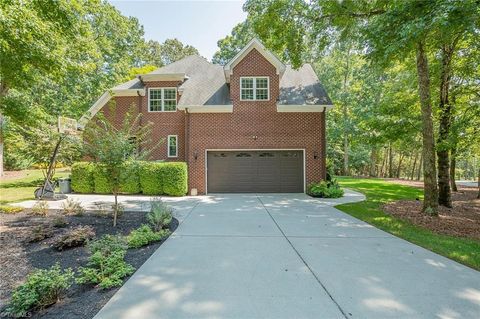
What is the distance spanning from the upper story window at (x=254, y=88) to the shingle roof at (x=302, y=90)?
98 cm

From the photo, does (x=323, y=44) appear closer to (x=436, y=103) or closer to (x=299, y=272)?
(x=436, y=103)

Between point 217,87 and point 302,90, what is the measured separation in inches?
198

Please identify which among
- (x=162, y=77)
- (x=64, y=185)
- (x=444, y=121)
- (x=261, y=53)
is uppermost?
(x=261, y=53)

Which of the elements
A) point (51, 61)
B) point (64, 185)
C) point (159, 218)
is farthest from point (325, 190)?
point (64, 185)

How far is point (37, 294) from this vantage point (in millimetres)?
2947

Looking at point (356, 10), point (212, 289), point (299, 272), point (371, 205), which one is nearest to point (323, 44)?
point (356, 10)

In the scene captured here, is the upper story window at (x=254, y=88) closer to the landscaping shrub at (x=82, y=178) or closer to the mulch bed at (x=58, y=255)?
the mulch bed at (x=58, y=255)

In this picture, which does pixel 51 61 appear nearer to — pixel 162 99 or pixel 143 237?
pixel 143 237

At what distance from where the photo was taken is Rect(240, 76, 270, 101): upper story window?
13.0 m

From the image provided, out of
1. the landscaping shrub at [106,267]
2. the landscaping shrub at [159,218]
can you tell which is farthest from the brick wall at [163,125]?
the landscaping shrub at [106,267]

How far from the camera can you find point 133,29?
23438mm

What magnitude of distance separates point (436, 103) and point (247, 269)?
11.3m

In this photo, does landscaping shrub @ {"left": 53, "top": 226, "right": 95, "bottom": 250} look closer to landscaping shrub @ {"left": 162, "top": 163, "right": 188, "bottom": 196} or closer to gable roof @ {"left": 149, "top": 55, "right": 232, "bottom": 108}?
landscaping shrub @ {"left": 162, "top": 163, "right": 188, "bottom": 196}

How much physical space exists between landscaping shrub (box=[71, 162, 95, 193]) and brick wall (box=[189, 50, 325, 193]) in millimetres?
5206
